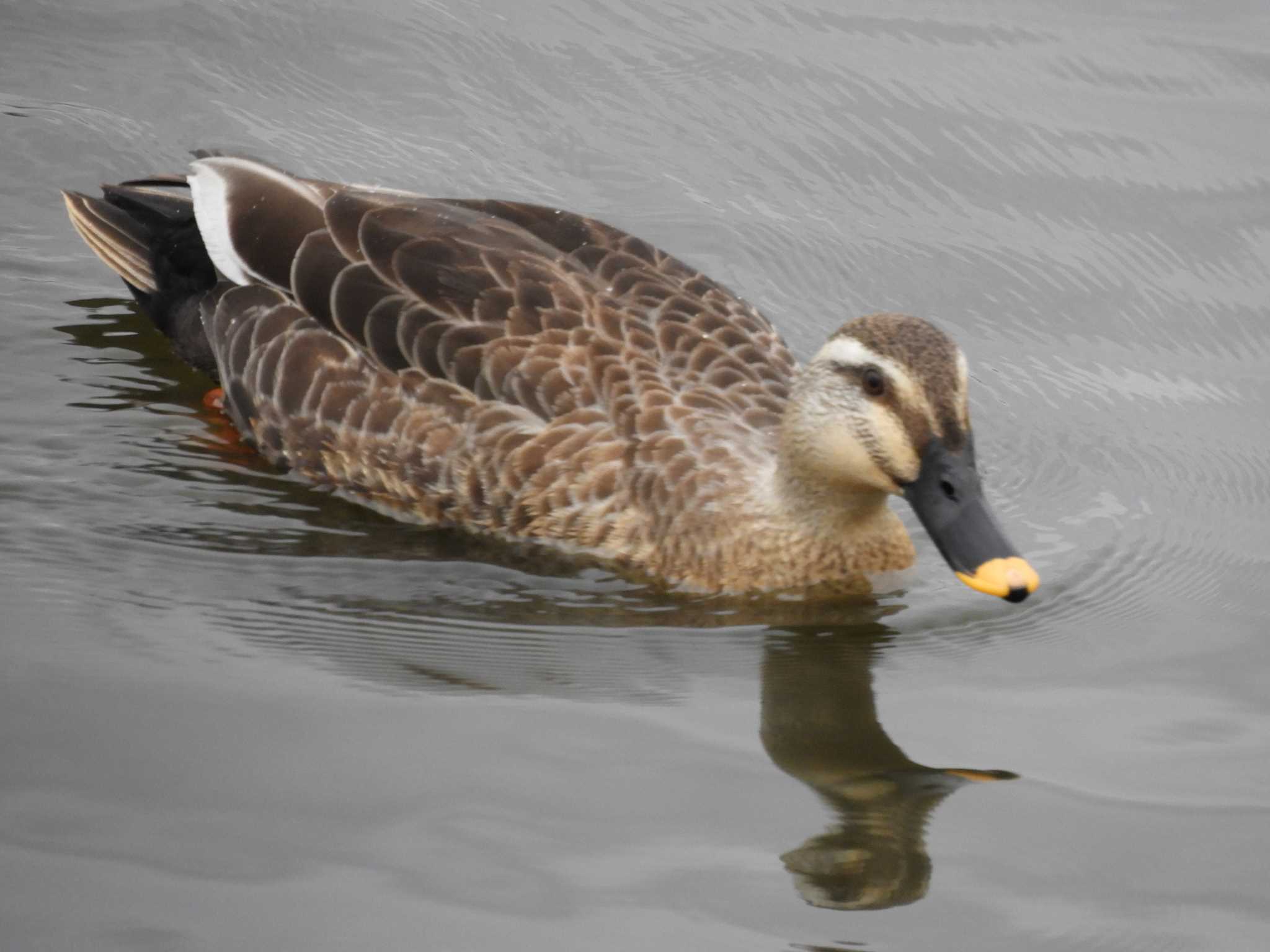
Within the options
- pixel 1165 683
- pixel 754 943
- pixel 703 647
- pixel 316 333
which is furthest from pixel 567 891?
pixel 316 333

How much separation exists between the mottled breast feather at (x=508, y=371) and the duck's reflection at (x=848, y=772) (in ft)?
2.57

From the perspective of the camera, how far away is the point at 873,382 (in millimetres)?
7059

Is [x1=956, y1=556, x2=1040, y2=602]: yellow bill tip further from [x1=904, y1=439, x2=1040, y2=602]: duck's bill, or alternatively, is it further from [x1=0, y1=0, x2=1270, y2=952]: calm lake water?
[x1=0, y1=0, x2=1270, y2=952]: calm lake water

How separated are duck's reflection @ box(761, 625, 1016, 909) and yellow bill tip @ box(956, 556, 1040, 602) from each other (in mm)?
584

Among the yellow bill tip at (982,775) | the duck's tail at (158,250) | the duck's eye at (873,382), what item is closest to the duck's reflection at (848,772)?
the yellow bill tip at (982,775)

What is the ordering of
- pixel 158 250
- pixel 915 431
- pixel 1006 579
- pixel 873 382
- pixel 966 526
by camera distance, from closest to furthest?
1. pixel 1006 579
2. pixel 966 526
3. pixel 915 431
4. pixel 873 382
5. pixel 158 250

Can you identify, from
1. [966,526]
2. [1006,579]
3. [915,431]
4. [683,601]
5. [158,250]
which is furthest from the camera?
[158,250]

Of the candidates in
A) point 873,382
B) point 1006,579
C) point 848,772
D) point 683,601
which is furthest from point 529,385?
point 848,772

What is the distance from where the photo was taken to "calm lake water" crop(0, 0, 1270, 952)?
5531 millimetres

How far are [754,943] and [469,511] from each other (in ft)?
10.3

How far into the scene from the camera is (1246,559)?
7.97 m

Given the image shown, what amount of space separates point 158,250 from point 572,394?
2.70m

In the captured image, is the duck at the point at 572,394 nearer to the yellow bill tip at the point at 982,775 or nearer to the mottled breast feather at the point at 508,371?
the mottled breast feather at the point at 508,371

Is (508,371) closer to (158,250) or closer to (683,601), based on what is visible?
(683,601)
